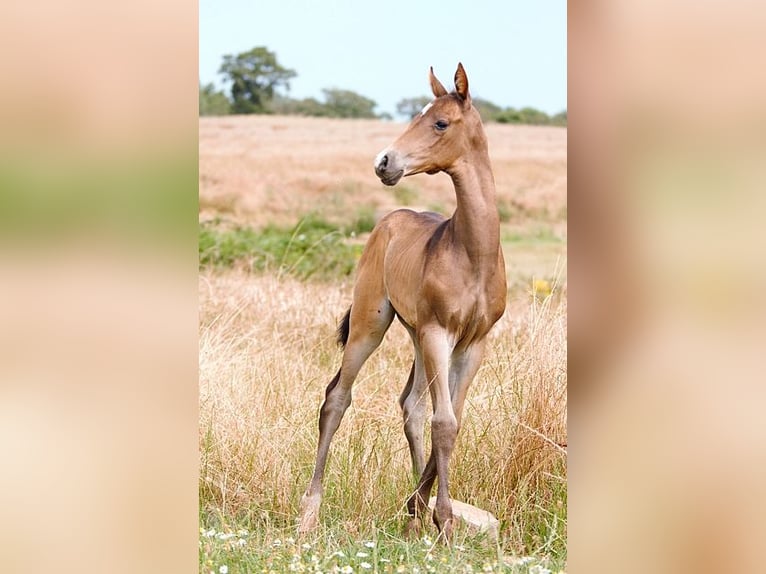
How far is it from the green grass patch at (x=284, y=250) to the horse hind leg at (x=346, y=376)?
3.63 m

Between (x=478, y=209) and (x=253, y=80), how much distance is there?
39.2 ft

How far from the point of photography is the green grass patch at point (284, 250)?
7547 millimetres

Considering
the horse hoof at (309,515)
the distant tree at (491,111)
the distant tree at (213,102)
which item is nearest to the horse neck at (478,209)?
the horse hoof at (309,515)

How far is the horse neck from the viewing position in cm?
277

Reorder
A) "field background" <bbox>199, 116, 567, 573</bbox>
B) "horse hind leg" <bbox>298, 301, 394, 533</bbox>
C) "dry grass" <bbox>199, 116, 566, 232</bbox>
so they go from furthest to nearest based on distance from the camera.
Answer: "dry grass" <bbox>199, 116, 566, 232</bbox> < "horse hind leg" <bbox>298, 301, 394, 533</bbox> < "field background" <bbox>199, 116, 567, 573</bbox>

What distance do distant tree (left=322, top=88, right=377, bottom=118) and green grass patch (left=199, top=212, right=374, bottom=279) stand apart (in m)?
5.07

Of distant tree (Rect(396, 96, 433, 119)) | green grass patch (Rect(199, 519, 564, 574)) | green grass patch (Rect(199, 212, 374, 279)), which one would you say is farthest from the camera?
distant tree (Rect(396, 96, 433, 119))

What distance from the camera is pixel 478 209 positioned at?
278cm

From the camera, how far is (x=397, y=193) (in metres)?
10.5

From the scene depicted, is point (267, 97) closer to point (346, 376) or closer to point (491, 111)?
point (491, 111)

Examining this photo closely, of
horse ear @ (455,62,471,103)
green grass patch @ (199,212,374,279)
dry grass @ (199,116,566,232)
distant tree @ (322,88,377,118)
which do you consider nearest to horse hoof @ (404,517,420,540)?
horse ear @ (455,62,471,103)

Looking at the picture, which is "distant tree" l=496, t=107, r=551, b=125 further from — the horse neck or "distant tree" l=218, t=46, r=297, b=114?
the horse neck
